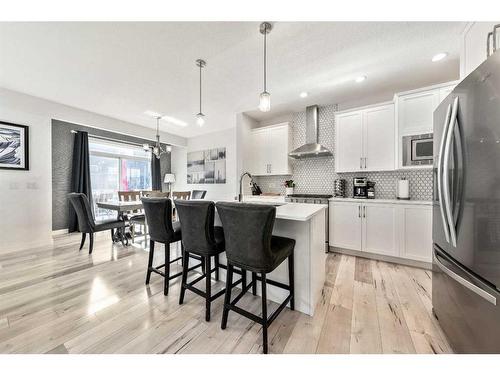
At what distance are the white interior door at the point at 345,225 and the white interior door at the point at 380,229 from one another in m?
0.09

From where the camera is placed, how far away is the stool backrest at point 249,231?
1.31 m

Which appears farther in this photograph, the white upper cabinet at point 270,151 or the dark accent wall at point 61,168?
the dark accent wall at point 61,168

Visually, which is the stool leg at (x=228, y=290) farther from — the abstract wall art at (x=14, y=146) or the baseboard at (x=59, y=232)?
the baseboard at (x=59, y=232)

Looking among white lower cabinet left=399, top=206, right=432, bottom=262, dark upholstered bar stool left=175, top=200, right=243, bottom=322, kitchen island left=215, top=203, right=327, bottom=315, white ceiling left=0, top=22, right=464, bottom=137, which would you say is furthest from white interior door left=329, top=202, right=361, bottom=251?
dark upholstered bar stool left=175, top=200, right=243, bottom=322

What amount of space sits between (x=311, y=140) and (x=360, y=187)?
4.01 feet

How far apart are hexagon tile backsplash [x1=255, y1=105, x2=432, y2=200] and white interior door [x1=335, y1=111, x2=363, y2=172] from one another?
0.86ft

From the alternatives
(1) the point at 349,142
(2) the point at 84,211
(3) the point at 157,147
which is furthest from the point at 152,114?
(1) the point at 349,142

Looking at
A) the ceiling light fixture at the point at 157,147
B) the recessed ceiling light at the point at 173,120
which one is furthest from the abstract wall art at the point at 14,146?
the recessed ceiling light at the point at 173,120

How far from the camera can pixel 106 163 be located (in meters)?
5.29

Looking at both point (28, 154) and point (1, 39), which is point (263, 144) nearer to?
point (1, 39)

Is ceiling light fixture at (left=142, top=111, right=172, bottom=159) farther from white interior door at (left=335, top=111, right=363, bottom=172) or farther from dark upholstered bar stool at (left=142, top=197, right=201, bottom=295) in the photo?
white interior door at (left=335, top=111, right=363, bottom=172)

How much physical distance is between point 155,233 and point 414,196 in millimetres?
3679
